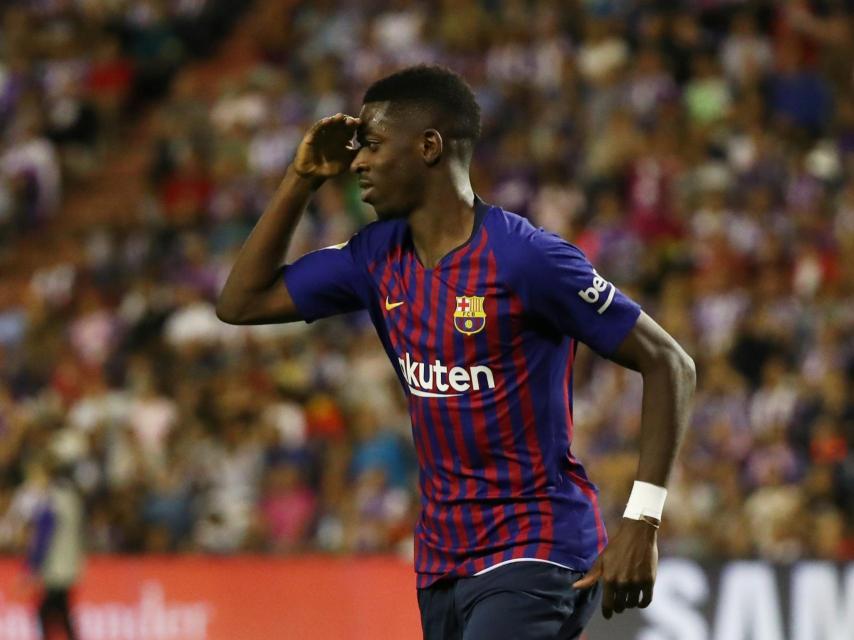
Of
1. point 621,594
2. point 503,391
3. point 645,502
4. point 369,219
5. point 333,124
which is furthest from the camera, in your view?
point 369,219

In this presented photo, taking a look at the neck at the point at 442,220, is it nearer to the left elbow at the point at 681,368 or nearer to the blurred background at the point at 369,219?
the left elbow at the point at 681,368

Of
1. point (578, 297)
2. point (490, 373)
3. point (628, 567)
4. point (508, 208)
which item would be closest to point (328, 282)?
point (490, 373)

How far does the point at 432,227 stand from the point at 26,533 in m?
7.86

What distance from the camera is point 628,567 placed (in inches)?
157

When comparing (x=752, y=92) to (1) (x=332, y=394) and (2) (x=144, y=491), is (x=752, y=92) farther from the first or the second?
(2) (x=144, y=491)

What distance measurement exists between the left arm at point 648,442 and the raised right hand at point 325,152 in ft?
3.38

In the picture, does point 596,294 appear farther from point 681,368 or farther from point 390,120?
point 390,120

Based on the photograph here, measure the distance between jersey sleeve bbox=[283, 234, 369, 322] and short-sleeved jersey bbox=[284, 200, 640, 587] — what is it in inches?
10.7

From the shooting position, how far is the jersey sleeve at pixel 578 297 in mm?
4164

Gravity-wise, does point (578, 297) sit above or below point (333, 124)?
below

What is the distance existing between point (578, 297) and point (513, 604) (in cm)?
81

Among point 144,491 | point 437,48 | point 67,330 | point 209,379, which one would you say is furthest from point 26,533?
point 437,48

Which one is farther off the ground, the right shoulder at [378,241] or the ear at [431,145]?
the ear at [431,145]

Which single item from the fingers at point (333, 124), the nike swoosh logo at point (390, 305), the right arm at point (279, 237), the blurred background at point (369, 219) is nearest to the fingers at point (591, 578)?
the nike swoosh logo at point (390, 305)
